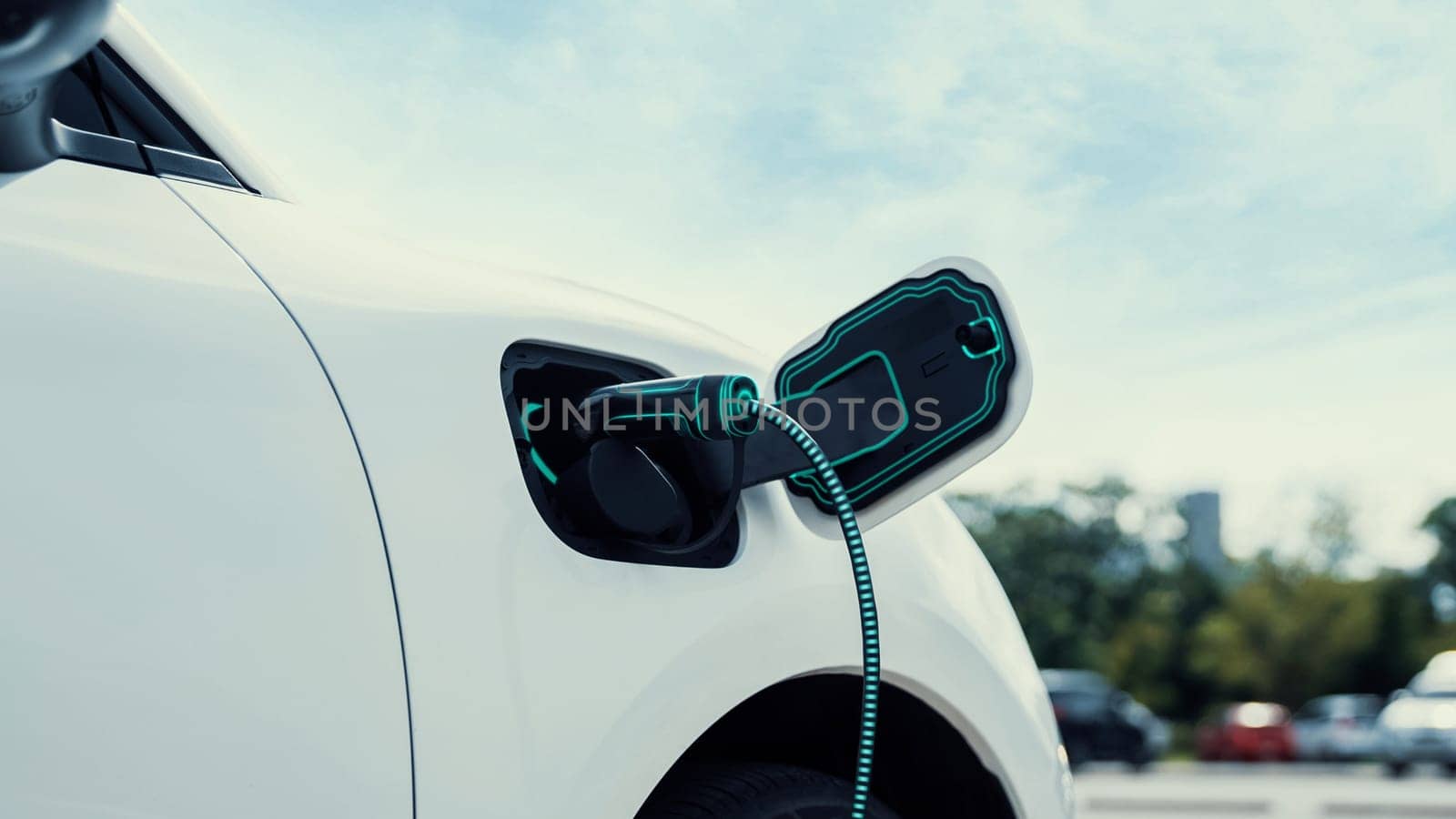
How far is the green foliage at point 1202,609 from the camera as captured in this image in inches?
1441

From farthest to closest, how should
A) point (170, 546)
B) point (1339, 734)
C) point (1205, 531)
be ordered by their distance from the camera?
point (1205, 531)
point (1339, 734)
point (170, 546)

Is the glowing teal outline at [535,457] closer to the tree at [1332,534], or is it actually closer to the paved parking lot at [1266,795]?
the paved parking lot at [1266,795]

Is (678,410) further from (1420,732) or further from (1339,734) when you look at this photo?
(1339,734)

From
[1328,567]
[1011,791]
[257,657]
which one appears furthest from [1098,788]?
[1328,567]

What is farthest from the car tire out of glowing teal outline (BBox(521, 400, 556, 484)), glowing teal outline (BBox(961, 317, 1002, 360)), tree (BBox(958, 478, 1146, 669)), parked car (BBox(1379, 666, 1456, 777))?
tree (BBox(958, 478, 1146, 669))

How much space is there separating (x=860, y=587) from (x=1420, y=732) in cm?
1541

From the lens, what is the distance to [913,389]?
4.58 feet

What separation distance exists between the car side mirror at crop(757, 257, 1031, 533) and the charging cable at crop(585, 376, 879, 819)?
88 mm

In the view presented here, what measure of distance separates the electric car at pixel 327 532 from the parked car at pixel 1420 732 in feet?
49.8

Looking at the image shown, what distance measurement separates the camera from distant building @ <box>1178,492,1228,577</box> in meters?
46.7

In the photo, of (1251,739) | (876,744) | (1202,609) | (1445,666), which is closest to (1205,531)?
(1202,609)

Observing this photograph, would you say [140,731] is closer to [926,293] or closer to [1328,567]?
[926,293]

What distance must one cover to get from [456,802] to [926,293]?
2.30ft

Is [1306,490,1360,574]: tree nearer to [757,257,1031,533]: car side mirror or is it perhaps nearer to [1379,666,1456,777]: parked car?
[1379,666,1456,777]: parked car
